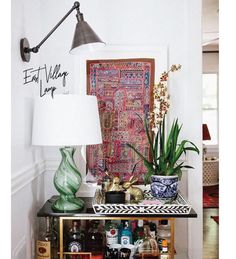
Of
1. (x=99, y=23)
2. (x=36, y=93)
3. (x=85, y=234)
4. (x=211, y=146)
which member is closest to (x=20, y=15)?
(x=36, y=93)

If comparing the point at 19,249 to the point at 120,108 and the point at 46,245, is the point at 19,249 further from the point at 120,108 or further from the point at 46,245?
the point at 120,108

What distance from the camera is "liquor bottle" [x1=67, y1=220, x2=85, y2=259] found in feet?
6.73

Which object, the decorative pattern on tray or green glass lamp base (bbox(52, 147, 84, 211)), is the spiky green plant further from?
green glass lamp base (bbox(52, 147, 84, 211))

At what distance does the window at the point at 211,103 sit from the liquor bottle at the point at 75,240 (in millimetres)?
→ 5251

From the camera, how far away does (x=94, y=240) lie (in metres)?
2.16

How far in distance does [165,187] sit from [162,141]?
0.95 ft

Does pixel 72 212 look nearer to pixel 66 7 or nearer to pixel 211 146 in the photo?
pixel 66 7

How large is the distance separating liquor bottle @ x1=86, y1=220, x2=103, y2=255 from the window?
512cm

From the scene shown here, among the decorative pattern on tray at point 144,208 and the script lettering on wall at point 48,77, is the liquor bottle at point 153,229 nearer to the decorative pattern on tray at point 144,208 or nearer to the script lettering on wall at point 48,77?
the decorative pattern on tray at point 144,208

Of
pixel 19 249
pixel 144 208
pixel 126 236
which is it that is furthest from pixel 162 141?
pixel 19 249

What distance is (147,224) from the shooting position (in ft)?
7.41

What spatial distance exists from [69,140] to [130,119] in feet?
2.06

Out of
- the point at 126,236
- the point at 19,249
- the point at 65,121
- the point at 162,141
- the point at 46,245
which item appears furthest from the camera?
the point at 162,141

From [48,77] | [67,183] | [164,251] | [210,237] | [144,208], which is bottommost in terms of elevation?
[210,237]
